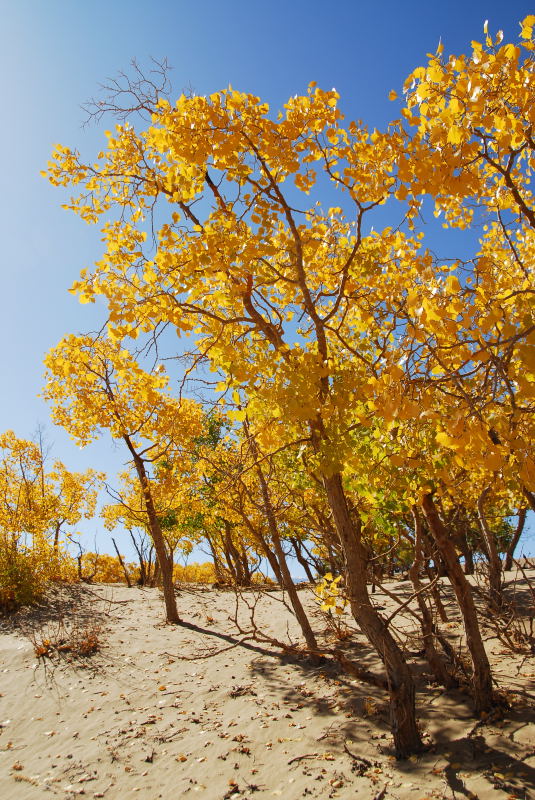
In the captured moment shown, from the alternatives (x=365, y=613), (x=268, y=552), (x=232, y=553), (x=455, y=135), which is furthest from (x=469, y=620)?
(x=232, y=553)

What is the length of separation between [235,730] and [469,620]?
3108 mm

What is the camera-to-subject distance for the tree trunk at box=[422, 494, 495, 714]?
476 cm

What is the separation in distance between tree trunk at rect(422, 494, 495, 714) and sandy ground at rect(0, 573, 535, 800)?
239 mm

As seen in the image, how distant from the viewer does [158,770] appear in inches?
192

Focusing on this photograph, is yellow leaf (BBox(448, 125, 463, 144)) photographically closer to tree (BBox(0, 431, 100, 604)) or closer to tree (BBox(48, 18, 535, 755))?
tree (BBox(48, 18, 535, 755))

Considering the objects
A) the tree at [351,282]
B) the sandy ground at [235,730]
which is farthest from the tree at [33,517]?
the tree at [351,282]

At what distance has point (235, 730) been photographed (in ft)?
18.0

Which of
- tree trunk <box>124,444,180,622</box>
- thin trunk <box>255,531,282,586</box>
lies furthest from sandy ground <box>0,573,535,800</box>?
tree trunk <box>124,444,180,622</box>

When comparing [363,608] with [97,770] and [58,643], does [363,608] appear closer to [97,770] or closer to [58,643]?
[97,770]

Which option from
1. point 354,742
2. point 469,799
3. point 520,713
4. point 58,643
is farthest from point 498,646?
point 58,643

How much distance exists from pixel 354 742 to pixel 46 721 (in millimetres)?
4627

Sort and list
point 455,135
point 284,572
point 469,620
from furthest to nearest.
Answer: point 284,572
point 469,620
point 455,135

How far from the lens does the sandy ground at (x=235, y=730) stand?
13.3ft

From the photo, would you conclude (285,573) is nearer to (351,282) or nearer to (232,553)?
(351,282)
